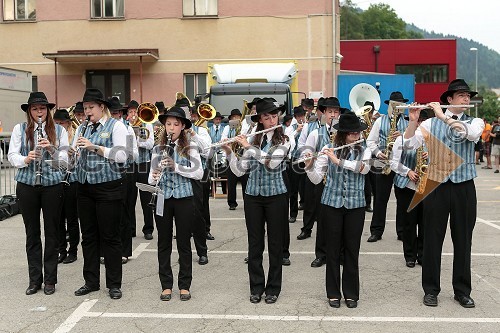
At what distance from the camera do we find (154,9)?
22.6 meters

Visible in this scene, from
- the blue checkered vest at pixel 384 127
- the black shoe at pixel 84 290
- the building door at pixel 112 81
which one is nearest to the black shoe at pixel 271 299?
the black shoe at pixel 84 290

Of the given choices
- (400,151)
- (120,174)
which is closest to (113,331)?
(120,174)

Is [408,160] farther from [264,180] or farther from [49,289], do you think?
[49,289]

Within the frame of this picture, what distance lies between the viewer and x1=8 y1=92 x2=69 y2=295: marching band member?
5949mm

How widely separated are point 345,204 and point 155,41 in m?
18.7

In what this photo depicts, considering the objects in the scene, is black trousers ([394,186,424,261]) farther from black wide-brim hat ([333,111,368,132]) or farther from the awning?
the awning

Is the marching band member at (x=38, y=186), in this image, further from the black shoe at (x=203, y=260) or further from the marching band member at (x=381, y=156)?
the marching band member at (x=381, y=156)

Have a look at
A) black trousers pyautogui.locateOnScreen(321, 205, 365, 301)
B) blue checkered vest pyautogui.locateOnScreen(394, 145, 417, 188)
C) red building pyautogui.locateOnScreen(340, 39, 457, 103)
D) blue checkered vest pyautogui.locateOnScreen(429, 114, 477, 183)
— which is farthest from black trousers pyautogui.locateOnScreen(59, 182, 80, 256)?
red building pyautogui.locateOnScreen(340, 39, 457, 103)

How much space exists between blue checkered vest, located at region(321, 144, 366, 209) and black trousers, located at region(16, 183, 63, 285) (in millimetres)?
2877

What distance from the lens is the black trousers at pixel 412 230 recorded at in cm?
700

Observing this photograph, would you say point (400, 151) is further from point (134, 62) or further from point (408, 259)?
point (134, 62)

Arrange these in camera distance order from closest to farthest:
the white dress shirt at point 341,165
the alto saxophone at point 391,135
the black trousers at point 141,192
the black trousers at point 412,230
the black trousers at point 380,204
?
the white dress shirt at point 341,165, the black trousers at point 412,230, the alto saxophone at point 391,135, the black trousers at point 141,192, the black trousers at point 380,204

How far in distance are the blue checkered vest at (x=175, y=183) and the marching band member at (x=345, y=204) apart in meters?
1.31

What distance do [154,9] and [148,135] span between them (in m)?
15.6
